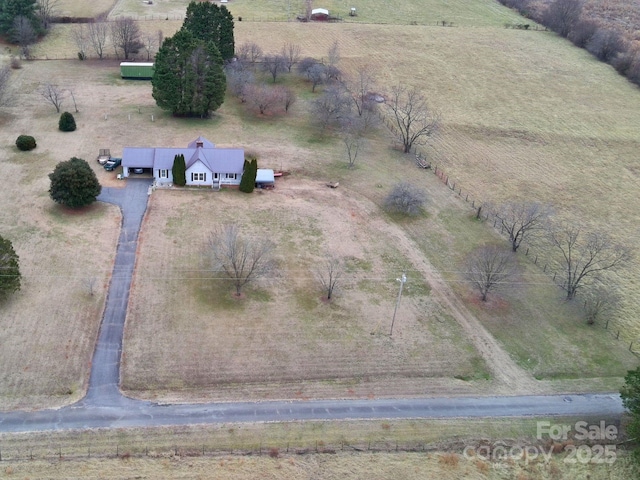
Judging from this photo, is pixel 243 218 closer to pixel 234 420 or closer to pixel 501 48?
pixel 234 420

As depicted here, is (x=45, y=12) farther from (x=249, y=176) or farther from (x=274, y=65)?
(x=249, y=176)

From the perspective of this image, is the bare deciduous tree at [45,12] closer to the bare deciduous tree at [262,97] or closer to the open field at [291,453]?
the bare deciduous tree at [262,97]

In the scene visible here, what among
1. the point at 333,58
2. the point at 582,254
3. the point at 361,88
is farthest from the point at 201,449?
the point at 333,58

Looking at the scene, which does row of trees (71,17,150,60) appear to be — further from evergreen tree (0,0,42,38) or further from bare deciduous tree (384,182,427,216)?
bare deciduous tree (384,182,427,216)

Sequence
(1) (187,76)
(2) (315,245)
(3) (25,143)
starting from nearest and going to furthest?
1. (2) (315,245)
2. (3) (25,143)
3. (1) (187,76)

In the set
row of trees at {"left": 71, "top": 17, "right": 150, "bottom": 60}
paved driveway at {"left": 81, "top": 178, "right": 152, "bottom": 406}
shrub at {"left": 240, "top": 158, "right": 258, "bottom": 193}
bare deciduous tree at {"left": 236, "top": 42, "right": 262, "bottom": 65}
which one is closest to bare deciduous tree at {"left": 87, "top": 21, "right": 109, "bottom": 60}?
row of trees at {"left": 71, "top": 17, "right": 150, "bottom": 60}

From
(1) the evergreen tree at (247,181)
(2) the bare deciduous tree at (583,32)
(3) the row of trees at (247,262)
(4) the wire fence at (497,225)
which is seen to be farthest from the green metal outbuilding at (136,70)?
(2) the bare deciduous tree at (583,32)
